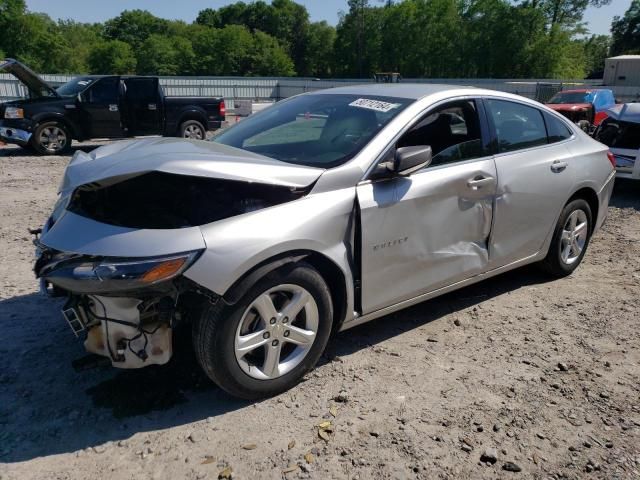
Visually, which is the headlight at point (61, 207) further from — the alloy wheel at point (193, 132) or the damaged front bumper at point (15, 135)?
the alloy wheel at point (193, 132)

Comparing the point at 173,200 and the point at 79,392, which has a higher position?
the point at 173,200

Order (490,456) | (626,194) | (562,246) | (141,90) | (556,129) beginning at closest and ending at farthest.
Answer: (490,456) < (556,129) < (562,246) < (626,194) < (141,90)

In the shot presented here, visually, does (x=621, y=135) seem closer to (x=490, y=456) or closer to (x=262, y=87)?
(x=490, y=456)

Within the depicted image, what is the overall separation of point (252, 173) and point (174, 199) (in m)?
0.56

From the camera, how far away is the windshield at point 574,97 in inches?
650

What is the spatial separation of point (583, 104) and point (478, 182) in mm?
14550

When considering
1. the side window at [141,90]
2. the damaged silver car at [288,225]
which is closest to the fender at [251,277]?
the damaged silver car at [288,225]

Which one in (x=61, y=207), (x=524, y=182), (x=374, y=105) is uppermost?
(x=374, y=105)

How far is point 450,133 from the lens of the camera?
3.92 m

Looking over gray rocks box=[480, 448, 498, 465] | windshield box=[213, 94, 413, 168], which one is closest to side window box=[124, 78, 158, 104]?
windshield box=[213, 94, 413, 168]

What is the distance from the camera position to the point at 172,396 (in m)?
Result: 3.11

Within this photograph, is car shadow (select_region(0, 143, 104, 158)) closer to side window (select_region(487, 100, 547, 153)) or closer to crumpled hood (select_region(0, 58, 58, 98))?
crumpled hood (select_region(0, 58, 58, 98))

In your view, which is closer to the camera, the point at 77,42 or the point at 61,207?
the point at 61,207

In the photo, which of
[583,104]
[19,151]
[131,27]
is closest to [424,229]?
[19,151]
